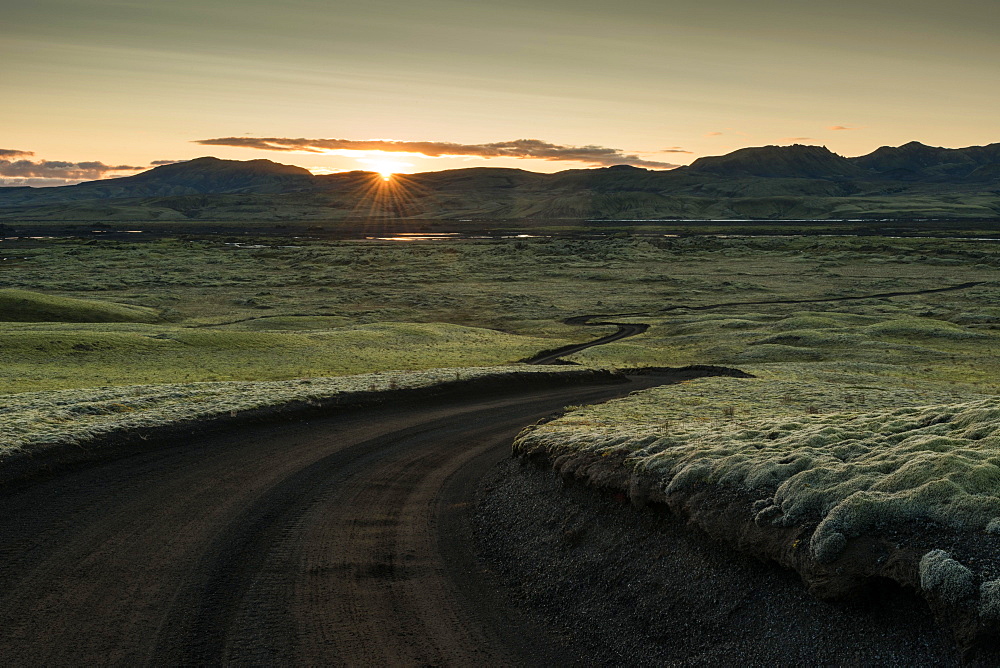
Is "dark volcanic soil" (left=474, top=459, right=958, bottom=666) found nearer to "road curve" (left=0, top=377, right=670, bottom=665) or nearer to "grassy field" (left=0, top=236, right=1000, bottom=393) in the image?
"road curve" (left=0, top=377, right=670, bottom=665)

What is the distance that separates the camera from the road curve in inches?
453

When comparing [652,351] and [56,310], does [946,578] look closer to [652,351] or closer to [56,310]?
[652,351]

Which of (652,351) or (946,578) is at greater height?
(946,578)

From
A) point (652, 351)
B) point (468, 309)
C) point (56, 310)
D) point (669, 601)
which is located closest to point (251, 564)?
point (669, 601)

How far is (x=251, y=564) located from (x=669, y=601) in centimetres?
896

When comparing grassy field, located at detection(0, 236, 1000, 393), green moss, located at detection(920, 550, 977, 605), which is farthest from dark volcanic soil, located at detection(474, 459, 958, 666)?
grassy field, located at detection(0, 236, 1000, 393)

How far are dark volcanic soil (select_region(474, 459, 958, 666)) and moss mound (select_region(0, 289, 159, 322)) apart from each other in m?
65.0

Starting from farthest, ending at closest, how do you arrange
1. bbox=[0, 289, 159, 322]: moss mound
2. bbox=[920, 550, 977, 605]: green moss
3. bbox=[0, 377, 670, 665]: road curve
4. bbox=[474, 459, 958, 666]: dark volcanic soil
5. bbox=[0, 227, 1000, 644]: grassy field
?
bbox=[0, 289, 159, 322]: moss mound
bbox=[0, 227, 1000, 644]: grassy field
bbox=[0, 377, 670, 665]: road curve
bbox=[474, 459, 958, 666]: dark volcanic soil
bbox=[920, 550, 977, 605]: green moss

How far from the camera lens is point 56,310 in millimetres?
66312

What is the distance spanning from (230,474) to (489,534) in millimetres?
8944

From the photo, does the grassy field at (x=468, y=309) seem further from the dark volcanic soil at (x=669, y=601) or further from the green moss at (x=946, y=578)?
the green moss at (x=946, y=578)

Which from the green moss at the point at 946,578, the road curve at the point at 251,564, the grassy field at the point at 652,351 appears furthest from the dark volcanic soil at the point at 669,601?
the road curve at the point at 251,564

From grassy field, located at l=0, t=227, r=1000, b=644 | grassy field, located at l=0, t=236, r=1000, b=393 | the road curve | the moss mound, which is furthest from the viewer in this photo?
the moss mound

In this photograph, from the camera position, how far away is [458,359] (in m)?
50.3
